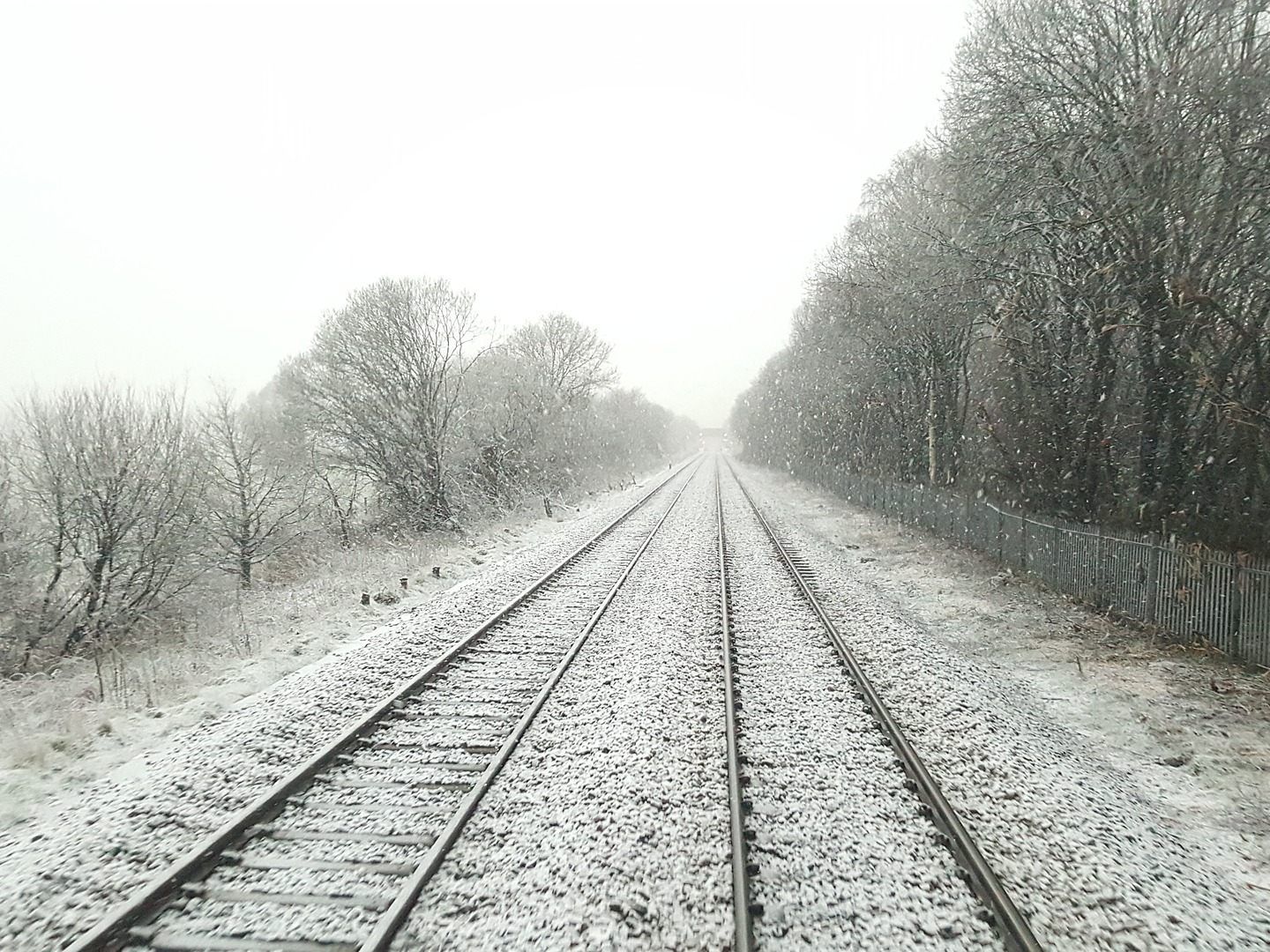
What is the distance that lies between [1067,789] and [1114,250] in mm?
9127

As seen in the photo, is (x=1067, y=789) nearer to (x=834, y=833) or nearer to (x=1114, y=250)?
(x=834, y=833)

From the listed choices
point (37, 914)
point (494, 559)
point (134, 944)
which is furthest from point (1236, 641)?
point (494, 559)

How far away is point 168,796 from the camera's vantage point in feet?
16.6

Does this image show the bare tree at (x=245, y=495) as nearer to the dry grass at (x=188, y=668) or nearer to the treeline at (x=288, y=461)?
the treeline at (x=288, y=461)

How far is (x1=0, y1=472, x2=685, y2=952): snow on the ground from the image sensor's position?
392 cm

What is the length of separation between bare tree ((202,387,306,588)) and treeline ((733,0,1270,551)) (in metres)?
17.2

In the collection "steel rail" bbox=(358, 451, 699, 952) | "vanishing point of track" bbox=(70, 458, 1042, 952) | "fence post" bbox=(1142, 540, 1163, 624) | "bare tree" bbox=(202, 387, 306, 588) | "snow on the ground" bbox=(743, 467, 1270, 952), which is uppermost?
"bare tree" bbox=(202, 387, 306, 588)

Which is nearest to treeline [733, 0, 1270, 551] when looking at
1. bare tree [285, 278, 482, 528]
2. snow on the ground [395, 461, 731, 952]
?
snow on the ground [395, 461, 731, 952]

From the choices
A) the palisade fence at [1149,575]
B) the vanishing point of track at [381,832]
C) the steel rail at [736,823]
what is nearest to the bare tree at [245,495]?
the vanishing point of track at [381,832]

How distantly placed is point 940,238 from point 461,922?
1371 centimetres

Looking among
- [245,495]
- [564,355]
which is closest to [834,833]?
[245,495]

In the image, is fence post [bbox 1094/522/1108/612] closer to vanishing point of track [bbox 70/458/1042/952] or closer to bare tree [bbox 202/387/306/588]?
vanishing point of track [bbox 70/458/1042/952]

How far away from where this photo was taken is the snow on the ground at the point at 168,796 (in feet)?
12.8

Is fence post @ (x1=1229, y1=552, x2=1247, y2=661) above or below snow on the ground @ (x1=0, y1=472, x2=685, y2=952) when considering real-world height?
above
